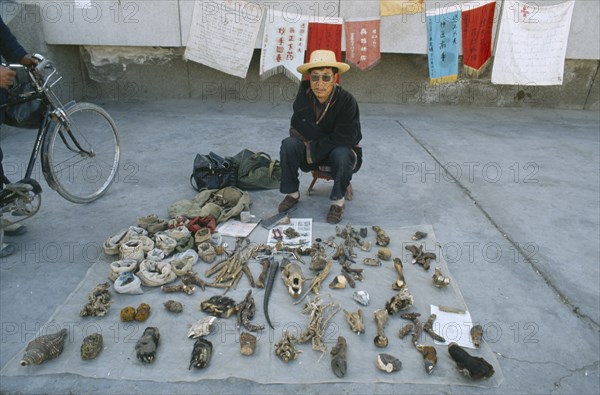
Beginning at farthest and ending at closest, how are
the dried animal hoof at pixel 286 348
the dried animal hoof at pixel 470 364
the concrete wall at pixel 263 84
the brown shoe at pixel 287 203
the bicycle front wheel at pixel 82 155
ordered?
1. the concrete wall at pixel 263 84
2. the brown shoe at pixel 287 203
3. the bicycle front wheel at pixel 82 155
4. the dried animal hoof at pixel 286 348
5. the dried animal hoof at pixel 470 364

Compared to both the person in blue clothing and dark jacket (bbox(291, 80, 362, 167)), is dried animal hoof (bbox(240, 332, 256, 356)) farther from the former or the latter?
the person in blue clothing

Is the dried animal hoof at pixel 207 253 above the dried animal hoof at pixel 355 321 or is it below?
above

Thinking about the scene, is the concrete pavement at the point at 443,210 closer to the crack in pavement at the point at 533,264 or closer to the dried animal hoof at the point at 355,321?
the crack in pavement at the point at 533,264

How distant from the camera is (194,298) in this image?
2.87 meters

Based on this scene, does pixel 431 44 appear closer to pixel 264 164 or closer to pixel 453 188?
pixel 453 188

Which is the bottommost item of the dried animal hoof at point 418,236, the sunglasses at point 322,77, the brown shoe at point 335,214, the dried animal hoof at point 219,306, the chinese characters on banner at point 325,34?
the dried animal hoof at point 219,306

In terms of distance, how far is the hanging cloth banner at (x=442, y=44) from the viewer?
6.34m

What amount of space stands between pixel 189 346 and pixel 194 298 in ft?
1.41

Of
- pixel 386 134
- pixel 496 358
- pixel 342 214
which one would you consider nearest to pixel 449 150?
pixel 386 134

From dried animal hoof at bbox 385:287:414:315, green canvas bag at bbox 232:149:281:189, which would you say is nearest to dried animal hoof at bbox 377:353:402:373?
dried animal hoof at bbox 385:287:414:315

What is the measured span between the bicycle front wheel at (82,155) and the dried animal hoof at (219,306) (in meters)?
1.67

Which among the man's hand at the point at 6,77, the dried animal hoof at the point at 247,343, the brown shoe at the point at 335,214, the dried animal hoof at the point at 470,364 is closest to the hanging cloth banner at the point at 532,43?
the brown shoe at the point at 335,214

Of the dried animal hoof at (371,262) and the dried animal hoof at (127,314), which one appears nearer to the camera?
the dried animal hoof at (127,314)

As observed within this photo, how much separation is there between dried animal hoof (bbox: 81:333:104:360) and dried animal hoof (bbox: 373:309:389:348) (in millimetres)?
1527
